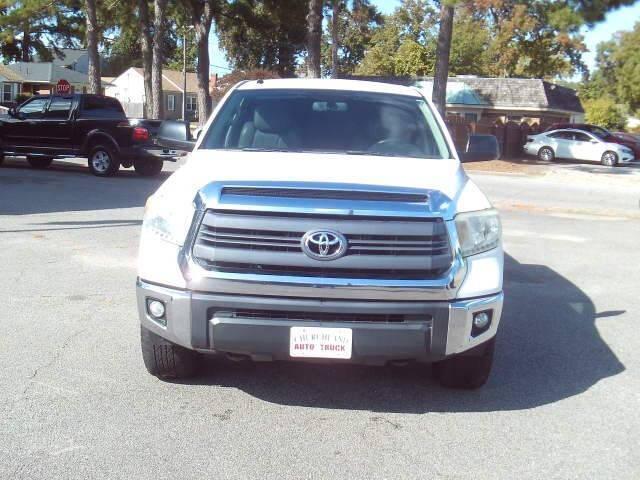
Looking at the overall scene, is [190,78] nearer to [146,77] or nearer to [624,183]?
[146,77]

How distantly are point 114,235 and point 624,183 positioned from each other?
18.9 m

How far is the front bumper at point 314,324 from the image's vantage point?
161 inches

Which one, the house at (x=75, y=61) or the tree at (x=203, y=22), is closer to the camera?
the tree at (x=203, y=22)

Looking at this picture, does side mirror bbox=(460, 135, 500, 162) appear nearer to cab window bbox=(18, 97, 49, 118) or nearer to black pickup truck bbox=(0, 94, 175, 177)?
black pickup truck bbox=(0, 94, 175, 177)

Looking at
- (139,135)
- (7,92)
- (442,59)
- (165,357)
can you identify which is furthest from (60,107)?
(7,92)

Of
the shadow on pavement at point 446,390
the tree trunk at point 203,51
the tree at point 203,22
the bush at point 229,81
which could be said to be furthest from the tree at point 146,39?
the shadow on pavement at point 446,390

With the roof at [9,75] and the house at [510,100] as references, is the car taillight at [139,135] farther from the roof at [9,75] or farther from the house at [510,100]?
the roof at [9,75]

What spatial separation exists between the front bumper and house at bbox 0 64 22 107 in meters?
60.5

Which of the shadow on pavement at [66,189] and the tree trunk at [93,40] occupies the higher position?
the tree trunk at [93,40]

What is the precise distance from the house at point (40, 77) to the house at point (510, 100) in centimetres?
3175

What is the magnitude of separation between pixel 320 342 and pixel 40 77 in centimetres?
6702

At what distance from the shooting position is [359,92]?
240 inches

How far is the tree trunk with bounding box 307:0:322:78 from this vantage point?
94.5 ft

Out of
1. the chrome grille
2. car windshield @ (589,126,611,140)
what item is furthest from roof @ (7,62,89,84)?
the chrome grille
